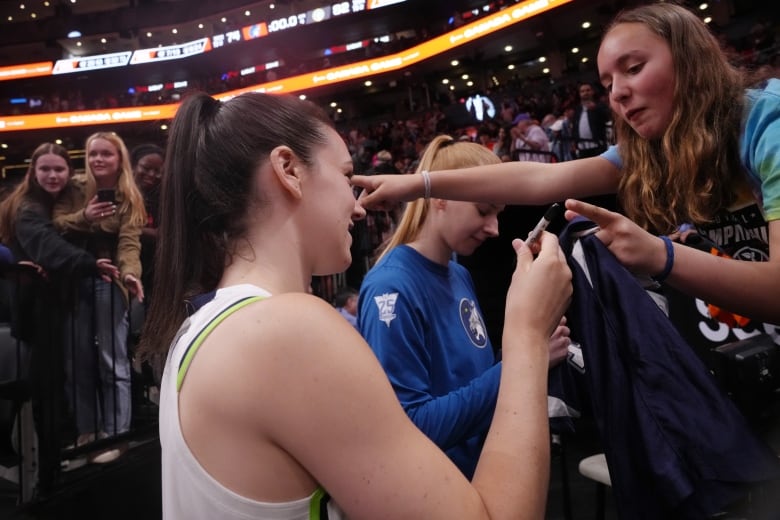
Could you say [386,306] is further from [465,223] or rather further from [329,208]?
[329,208]

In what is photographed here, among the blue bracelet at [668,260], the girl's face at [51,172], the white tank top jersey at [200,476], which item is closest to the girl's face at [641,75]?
the blue bracelet at [668,260]

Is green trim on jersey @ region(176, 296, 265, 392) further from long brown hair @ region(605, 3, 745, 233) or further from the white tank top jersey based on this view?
long brown hair @ region(605, 3, 745, 233)

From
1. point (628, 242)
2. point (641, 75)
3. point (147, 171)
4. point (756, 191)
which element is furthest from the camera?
point (147, 171)

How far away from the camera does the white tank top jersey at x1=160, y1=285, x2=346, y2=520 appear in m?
0.80

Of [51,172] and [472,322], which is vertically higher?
[51,172]

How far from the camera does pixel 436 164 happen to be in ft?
7.17

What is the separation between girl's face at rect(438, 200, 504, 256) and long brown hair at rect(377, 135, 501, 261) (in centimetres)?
7

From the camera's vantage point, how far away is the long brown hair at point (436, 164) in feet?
7.09

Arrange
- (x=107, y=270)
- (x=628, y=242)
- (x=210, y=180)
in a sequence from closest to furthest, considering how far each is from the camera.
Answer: (x=210, y=180) < (x=628, y=242) < (x=107, y=270)

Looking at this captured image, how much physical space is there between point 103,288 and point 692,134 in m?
3.41

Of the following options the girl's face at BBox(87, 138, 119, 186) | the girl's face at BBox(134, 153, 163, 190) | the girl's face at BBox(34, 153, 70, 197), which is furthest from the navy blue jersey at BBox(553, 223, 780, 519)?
the girl's face at BBox(134, 153, 163, 190)

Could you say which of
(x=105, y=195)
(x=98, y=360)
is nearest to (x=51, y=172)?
(x=105, y=195)

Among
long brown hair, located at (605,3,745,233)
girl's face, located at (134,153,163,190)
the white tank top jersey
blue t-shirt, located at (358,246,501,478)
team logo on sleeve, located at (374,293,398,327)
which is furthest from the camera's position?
girl's face, located at (134,153,163,190)

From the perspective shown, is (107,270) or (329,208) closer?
(329,208)
